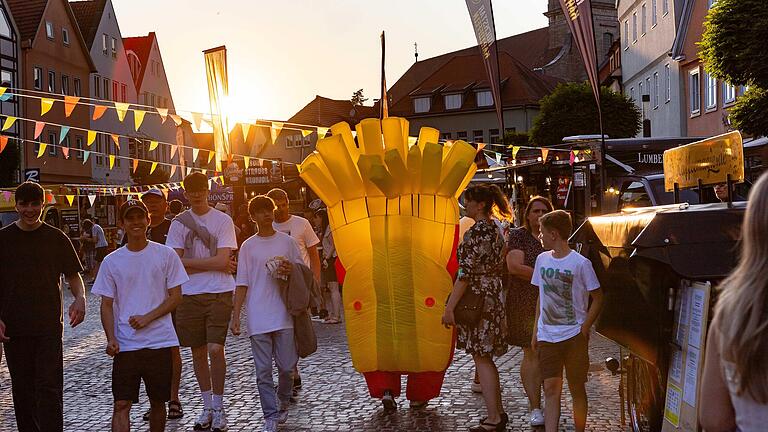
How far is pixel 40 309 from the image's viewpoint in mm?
6984

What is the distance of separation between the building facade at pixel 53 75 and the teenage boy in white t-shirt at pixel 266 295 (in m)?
42.7

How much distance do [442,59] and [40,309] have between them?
99355 millimetres

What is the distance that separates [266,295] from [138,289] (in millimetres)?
1620

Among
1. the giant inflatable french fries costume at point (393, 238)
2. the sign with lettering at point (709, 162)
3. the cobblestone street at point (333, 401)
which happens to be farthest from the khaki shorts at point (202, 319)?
the sign with lettering at point (709, 162)

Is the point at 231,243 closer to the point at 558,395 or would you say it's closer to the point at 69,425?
the point at 69,425

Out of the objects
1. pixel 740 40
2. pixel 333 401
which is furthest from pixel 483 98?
pixel 333 401

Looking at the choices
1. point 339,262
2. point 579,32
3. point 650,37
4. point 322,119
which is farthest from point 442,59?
point 339,262

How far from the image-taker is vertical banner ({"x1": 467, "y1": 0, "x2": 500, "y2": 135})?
2198 cm

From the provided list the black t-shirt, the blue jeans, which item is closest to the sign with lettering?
the blue jeans

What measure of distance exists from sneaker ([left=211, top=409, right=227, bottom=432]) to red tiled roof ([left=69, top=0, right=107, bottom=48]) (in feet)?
185

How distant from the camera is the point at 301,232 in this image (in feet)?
34.3

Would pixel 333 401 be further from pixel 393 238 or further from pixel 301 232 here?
pixel 301 232

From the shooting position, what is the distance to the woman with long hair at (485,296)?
7793 mm

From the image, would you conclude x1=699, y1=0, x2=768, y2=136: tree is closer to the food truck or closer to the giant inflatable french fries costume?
the giant inflatable french fries costume
